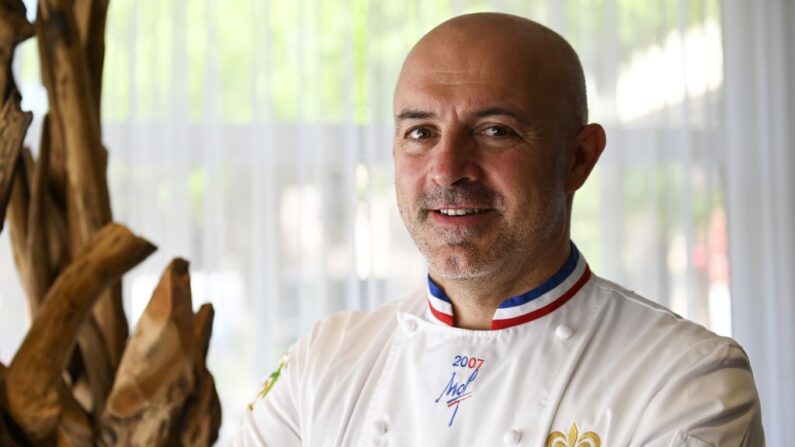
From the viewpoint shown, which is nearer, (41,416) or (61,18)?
(41,416)

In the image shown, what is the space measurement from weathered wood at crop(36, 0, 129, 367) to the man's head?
1.44 ft

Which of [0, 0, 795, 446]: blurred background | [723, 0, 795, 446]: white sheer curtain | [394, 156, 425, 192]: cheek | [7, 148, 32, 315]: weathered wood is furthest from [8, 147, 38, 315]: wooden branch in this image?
[723, 0, 795, 446]: white sheer curtain

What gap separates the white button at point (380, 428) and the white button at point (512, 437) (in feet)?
0.57

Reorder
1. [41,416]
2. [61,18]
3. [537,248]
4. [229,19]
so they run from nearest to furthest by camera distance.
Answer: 1. [41,416]
2. [61,18]
3. [537,248]
4. [229,19]

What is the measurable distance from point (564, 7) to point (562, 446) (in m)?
1.99

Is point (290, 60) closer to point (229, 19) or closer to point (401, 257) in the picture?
point (229, 19)

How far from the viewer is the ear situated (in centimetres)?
141

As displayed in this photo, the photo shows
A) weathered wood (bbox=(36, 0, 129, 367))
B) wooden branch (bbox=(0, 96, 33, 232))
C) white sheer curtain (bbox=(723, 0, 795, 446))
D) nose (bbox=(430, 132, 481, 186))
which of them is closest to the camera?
wooden branch (bbox=(0, 96, 33, 232))

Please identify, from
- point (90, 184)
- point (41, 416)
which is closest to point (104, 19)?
point (90, 184)

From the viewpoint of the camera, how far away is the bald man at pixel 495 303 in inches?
48.3

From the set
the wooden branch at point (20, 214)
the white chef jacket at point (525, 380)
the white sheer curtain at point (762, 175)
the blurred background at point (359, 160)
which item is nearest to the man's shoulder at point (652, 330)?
the white chef jacket at point (525, 380)

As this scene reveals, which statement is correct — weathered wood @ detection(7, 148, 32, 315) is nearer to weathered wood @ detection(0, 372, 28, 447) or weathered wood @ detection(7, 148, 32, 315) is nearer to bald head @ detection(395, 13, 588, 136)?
weathered wood @ detection(0, 372, 28, 447)

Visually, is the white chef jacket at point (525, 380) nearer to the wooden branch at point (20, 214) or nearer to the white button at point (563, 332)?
the white button at point (563, 332)

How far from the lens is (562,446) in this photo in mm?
1185
